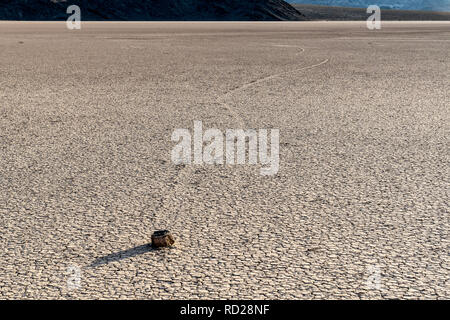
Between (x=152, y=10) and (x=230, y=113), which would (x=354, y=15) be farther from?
(x=230, y=113)

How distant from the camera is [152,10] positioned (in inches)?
3386

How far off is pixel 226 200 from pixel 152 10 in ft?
278

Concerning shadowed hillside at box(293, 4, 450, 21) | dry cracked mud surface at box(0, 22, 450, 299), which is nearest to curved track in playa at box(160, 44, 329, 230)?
dry cracked mud surface at box(0, 22, 450, 299)

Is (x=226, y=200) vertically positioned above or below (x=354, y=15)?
below

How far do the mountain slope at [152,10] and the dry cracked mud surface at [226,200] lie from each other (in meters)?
74.3

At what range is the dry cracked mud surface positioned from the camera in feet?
10.6

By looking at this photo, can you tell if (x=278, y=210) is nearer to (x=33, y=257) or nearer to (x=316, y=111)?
(x=33, y=257)

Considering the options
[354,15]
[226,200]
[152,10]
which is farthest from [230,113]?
[354,15]

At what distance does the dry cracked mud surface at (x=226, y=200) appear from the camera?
3.24 m

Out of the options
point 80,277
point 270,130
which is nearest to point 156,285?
point 80,277

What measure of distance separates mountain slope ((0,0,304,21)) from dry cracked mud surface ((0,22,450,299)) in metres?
74.3

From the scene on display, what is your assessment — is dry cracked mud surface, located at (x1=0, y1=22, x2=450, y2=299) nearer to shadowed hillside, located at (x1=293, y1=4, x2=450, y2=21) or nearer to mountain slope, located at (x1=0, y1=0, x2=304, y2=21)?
mountain slope, located at (x1=0, y1=0, x2=304, y2=21)

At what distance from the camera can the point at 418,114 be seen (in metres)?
7.93
